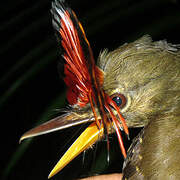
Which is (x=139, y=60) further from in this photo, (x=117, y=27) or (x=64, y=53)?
(x=117, y=27)

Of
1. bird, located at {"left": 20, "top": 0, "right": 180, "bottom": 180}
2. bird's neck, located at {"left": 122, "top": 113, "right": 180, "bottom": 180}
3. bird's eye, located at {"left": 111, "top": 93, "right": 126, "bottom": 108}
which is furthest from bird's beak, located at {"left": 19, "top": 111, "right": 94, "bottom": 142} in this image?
bird's neck, located at {"left": 122, "top": 113, "right": 180, "bottom": 180}

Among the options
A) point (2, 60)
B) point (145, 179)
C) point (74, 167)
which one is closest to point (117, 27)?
point (2, 60)

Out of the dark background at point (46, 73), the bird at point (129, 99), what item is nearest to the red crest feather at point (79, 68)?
the bird at point (129, 99)

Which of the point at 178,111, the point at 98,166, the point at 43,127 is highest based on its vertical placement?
the point at 43,127

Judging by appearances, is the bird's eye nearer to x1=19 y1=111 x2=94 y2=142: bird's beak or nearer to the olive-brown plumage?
the olive-brown plumage

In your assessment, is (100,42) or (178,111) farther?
(100,42)

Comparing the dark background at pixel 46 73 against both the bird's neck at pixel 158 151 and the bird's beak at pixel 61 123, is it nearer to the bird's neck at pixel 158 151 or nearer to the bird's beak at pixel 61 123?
the bird's beak at pixel 61 123

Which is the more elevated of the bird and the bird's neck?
the bird
